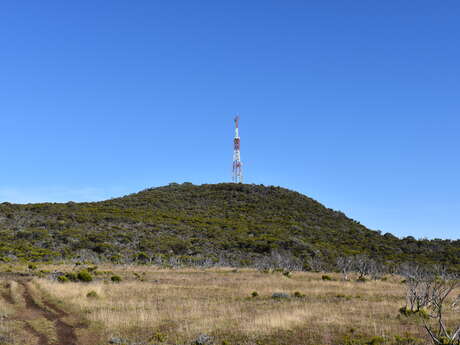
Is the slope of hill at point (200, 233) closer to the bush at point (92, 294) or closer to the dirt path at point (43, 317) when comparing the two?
the bush at point (92, 294)

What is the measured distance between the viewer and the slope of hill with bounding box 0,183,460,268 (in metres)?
48.9

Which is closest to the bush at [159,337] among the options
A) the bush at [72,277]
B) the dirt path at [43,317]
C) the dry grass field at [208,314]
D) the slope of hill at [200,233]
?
the dry grass field at [208,314]

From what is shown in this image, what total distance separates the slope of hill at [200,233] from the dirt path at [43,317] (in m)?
24.8

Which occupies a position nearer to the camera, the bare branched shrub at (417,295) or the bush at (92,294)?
the bare branched shrub at (417,295)

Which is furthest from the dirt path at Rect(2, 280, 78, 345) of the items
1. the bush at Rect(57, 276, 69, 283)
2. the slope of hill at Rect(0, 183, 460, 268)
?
the slope of hill at Rect(0, 183, 460, 268)

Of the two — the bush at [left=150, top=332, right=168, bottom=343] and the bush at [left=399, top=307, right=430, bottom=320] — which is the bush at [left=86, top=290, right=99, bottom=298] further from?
the bush at [left=399, top=307, right=430, bottom=320]

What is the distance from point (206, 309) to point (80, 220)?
48.8 m

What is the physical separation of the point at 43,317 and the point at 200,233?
47.0m

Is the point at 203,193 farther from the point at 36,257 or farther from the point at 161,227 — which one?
the point at 36,257

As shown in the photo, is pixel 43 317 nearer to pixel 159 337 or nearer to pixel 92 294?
pixel 92 294

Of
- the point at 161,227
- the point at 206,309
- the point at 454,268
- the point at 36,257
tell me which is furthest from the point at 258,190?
the point at 206,309

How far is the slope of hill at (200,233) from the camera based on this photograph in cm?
4894

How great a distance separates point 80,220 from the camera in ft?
201

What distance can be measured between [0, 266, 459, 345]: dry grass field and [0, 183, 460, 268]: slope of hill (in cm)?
2248
